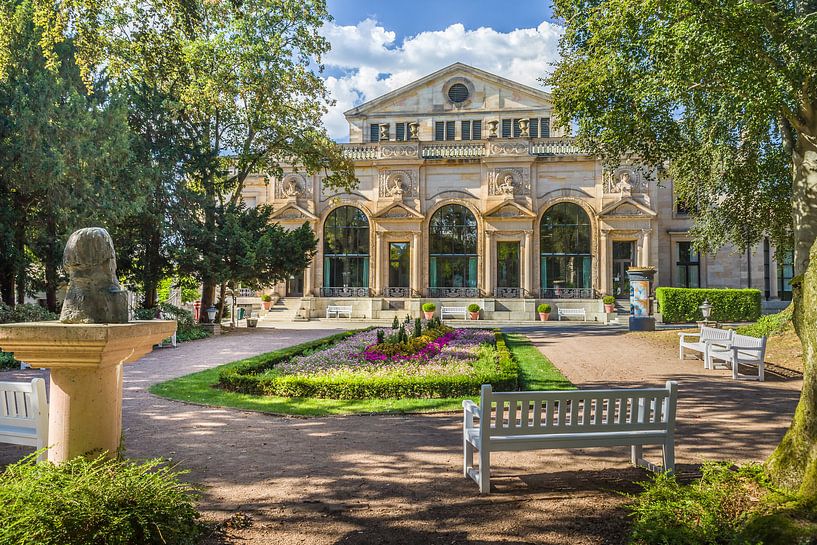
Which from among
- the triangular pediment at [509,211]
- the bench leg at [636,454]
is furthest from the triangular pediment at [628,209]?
the bench leg at [636,454]

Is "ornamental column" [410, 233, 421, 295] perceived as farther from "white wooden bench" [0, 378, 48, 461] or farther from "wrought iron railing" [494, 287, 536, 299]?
"white wooden bench" [0, 378, 48, 461]

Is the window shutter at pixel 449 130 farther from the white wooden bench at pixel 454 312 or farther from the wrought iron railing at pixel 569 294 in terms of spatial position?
the white wooden bench at pixel 454 312

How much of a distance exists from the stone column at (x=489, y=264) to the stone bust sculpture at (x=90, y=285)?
33.2m

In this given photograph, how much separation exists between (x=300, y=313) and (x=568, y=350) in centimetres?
2154

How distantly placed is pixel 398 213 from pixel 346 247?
4.74m

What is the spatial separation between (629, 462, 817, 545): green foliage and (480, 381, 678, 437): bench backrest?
0.78m

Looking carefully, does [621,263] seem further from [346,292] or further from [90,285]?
[90,285]

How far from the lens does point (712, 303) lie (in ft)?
96.0

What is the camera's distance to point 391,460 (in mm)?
5980

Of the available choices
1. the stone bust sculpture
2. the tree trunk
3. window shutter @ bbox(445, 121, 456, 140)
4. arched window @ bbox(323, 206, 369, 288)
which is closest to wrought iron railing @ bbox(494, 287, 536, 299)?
arched window @ bbox(323, 206, 369, 288)

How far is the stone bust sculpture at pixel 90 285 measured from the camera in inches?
168

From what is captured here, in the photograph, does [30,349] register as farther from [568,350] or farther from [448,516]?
[568,350]

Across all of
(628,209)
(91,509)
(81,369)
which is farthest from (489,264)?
(91,509)

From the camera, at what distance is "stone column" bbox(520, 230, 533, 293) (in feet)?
120
